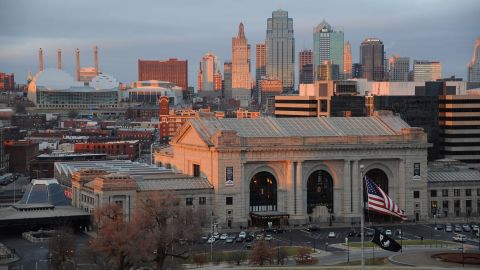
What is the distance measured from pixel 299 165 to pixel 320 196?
4.71 m

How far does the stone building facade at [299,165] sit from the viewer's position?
114875 millimetres

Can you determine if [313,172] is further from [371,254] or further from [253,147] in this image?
[371,254]

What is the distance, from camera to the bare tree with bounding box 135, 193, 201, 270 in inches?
3009

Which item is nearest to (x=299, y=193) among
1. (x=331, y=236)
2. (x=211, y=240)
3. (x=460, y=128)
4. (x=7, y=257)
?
(x=331, y=236)

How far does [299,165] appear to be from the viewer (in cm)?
11681

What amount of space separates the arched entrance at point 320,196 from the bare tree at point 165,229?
33.0m

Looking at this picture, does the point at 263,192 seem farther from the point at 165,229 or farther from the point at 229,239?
the point at 165,229

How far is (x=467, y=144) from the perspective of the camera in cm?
14650

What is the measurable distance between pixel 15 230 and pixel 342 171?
33.8 meters

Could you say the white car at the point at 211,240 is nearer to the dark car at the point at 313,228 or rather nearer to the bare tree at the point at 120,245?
the dark car at the point at 313,228

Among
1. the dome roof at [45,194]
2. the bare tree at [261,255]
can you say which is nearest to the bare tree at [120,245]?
the bare tree at [261,255]

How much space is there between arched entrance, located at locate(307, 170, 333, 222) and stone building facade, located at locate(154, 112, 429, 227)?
10cm

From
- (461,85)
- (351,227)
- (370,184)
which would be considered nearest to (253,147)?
(351,227)

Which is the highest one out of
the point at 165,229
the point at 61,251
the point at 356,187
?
the point at 356,187
